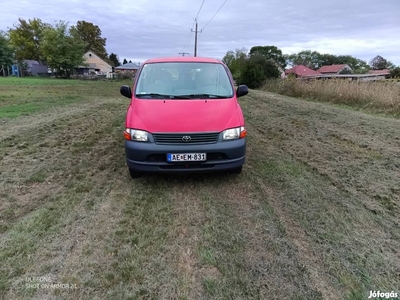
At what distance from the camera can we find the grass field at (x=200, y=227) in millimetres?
2104

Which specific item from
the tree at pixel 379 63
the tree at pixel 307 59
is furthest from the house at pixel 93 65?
the tree at pixel 379 63

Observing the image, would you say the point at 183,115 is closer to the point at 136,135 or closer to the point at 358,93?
the point at 136,135

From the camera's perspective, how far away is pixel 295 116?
9.45 metres

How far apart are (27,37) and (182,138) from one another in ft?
263

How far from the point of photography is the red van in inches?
141

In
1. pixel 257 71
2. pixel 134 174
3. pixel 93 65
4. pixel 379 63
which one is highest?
pixel 379 63

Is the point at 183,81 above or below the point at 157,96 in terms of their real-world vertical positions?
above

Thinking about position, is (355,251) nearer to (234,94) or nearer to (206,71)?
(234,94)

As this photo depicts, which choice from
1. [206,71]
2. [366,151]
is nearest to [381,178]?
[366,151]

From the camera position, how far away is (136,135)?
368 cm

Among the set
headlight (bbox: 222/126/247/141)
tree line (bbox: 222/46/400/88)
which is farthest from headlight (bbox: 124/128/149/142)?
tree line (bbox: 222/46/400/88)

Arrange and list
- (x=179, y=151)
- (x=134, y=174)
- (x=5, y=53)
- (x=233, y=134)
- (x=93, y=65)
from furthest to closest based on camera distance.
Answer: (x=93, y=65), (x=5, y=53), (x=134, y=174), (x=233, y=134), (x=179, y=151)

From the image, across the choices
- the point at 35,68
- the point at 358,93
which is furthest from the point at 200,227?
the point at 35,68

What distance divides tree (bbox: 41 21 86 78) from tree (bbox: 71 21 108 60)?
24194mm
